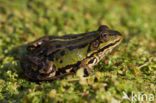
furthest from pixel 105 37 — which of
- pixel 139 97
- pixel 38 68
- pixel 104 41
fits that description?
pixel 38 68

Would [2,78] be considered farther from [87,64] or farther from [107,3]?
[107,3]

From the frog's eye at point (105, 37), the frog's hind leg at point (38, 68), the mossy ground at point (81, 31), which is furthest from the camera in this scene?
the frog's eye at point (105, 37)

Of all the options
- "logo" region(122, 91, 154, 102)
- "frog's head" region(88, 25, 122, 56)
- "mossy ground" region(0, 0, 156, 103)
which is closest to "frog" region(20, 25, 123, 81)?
"frog's head" region(88, 25, 122, 56)

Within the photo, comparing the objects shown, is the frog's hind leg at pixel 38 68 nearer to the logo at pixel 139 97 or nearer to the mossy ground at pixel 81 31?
the mossy ground at pixel 81 31

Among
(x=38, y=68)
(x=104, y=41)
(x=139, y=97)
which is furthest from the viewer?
(x=104, y=41)

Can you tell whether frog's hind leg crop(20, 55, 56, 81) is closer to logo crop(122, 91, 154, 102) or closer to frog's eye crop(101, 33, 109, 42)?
frog's eye crop(101, 33, 109, 42)

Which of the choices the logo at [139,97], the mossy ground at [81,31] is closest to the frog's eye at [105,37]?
the mossy ground at [81,31]

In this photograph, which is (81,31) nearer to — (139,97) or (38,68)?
(38,68)
